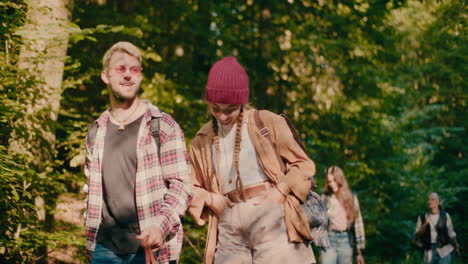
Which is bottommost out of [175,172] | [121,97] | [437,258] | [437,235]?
[437,258]

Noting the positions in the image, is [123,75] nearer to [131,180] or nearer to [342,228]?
[131,180]

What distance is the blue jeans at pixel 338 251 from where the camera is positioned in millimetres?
8445

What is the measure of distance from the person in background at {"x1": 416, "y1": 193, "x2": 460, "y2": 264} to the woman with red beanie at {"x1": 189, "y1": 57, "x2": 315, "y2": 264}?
8.14 metres

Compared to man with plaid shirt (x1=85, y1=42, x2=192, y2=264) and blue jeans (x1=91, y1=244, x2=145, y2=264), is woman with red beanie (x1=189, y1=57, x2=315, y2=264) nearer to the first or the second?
man with plaid shirt (x1=85, y1=42, x2=192, y2=264)

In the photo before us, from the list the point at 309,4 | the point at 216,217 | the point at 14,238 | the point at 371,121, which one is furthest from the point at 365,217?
the point at 216,217

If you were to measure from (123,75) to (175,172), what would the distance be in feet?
2.15

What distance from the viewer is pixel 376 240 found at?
748 inches

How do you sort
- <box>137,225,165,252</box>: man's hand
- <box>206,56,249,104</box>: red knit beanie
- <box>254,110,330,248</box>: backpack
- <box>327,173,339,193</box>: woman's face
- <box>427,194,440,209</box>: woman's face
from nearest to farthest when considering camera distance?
<box>137,225,165,252</box>: man's hand
<box>206,56,249,104</box>: red knit beanie
<box>254,110,330,248</box>: backpack
<box>327,173,339,193</box>: woman's face
<box>427,194,440,209</box>: woman's face

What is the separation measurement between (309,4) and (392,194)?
9510mm

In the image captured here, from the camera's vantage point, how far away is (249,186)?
11.9 feet

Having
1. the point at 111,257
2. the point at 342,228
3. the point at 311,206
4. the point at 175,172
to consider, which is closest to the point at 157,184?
the point at 175,172

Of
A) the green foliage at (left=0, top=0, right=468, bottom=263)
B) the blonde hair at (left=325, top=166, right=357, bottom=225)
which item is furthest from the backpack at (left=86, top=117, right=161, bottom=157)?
the blonde hair at (left=325, top=166, right=357, bottom=225)

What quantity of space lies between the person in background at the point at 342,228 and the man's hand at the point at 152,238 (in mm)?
5805

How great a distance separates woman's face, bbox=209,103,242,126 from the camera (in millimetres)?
3607
